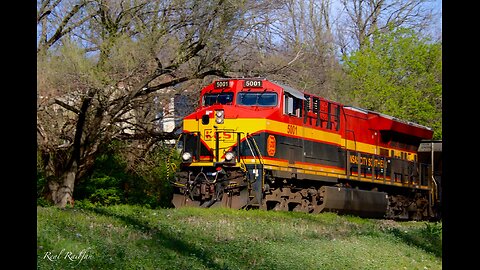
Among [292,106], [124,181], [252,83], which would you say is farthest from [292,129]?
[124,181]

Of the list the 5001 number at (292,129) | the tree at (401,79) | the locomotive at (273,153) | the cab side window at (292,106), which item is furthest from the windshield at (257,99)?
the tree at (401,79)

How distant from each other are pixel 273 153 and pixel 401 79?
23963 mm

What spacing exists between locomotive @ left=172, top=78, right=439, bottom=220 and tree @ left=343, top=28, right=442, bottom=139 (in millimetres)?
16216

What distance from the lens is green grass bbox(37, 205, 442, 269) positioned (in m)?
8.89

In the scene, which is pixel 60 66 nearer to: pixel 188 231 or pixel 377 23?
pixel 188 231

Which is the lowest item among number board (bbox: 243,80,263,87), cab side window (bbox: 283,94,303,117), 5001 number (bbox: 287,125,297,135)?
5001 number (bbox: 287,125,297,135)

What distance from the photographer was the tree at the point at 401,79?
38.0 m

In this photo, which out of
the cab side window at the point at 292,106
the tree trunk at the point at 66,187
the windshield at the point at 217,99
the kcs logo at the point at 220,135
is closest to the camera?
the kcs logo at the point at 220,135

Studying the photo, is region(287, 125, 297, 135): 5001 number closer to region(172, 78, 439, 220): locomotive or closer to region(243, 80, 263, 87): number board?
region(172, 78, 439, 220): locomotive

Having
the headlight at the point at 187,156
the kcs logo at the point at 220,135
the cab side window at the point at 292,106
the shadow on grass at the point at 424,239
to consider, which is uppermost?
the cab side window at the point at 292,106

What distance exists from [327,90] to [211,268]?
25672 mm

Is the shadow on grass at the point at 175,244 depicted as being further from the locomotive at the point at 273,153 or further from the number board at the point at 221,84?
the number board at the point at 221,84

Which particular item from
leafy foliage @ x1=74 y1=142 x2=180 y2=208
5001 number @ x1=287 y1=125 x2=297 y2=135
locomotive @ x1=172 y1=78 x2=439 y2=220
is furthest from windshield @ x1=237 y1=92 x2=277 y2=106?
leafy foliage @ x1=74 y1=142 x2=180 y2=208
